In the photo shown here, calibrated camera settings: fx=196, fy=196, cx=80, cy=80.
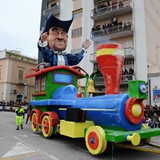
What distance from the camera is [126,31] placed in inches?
727

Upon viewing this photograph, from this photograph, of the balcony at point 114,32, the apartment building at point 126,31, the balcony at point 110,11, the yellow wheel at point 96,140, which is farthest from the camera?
the balcony at point 110,11

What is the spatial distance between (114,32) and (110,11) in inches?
89.6

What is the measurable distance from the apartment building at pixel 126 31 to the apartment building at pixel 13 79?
1318 centimetres

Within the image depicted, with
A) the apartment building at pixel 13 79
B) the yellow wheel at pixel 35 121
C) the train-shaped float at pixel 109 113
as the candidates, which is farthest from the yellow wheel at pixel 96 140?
the apartment building at pixel 13 79

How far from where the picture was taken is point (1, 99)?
31.5 meters

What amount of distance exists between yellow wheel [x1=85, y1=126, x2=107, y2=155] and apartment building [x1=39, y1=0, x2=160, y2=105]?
39.0ft

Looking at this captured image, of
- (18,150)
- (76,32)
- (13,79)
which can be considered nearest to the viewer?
(18,150)

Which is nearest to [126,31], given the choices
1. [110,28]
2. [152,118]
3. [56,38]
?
[110,28]

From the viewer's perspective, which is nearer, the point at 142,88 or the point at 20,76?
the point at 142,88

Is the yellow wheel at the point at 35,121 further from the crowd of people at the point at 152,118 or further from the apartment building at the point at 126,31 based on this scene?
the apartment building at the point at 126,31

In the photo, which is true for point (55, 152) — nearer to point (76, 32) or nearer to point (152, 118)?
point (152, 118)

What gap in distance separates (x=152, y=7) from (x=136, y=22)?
152 inches

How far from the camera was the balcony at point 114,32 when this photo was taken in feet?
60.4

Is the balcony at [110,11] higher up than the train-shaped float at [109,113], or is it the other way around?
the balcony at [110,11]
